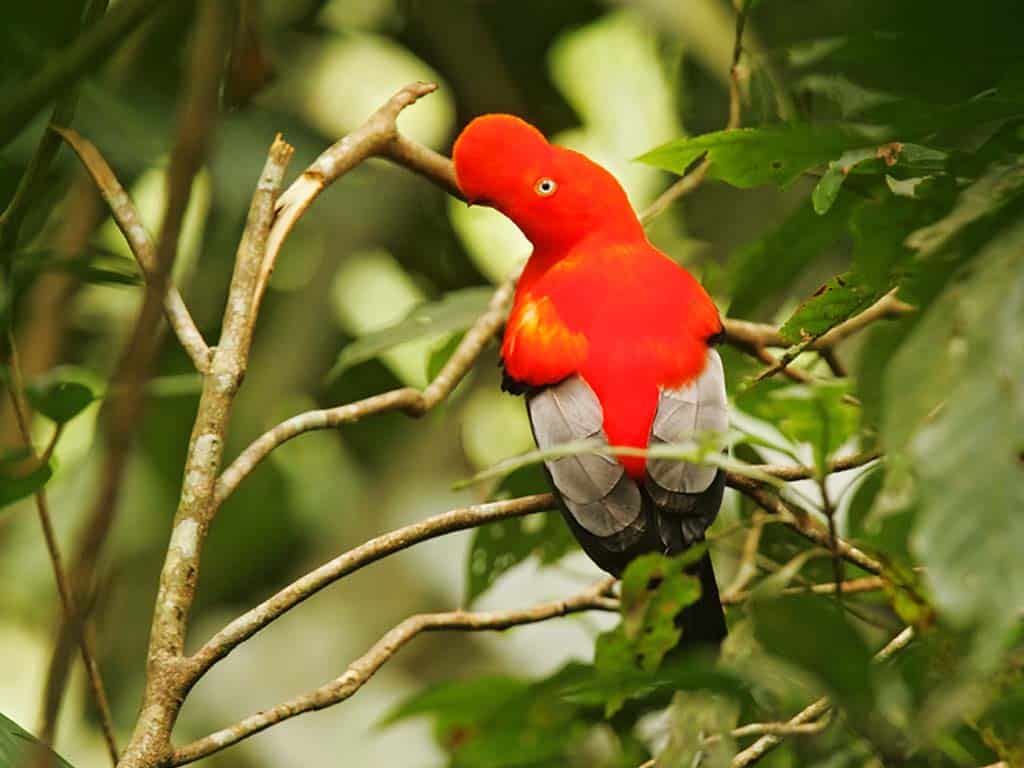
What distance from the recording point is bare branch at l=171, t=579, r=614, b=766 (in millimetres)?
1437

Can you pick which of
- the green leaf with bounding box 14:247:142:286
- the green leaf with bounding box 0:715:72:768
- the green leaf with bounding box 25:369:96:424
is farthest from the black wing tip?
the green leaf with bounding box 0:715:72:768

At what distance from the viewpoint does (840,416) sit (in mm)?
1167

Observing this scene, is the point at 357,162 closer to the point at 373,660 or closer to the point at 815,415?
the point at 373,660

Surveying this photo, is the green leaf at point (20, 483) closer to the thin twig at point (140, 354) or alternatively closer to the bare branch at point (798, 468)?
the thin twig at point (140, 354)

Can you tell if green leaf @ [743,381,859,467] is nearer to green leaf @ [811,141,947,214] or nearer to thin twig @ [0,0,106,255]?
green leaf @ [811,141,947,214]

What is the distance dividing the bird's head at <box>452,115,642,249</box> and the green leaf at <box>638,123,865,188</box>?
69 centimetres

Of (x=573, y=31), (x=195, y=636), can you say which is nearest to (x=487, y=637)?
(x=195, y=636)

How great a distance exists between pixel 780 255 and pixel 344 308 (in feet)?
7.27

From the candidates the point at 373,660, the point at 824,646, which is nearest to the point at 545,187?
the point at 373,660

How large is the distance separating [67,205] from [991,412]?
286cm

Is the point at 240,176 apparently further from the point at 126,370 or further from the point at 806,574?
the point at 126,370

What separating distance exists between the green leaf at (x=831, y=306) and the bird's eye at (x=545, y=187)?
34.0 inches

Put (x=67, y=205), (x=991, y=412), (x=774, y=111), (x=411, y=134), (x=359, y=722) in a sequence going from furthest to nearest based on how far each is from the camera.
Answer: (x=411, y=134) → (x=359, y=722) → (x=67, y=205) → (x=774, y=111) → (x=991, y=412)

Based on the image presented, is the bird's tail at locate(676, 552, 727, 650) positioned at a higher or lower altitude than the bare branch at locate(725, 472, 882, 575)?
lower
